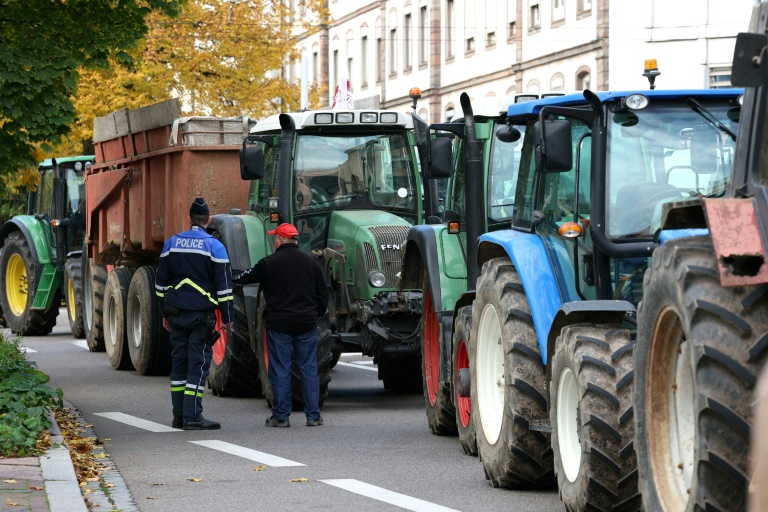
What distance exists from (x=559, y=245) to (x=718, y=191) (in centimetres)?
107

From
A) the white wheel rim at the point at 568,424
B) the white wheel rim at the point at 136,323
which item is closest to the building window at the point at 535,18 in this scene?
the white wheel rim at the point at 136,323

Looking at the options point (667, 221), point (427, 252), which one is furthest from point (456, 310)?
point (667, 221)

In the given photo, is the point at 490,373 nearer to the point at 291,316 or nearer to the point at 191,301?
the point at 291,316

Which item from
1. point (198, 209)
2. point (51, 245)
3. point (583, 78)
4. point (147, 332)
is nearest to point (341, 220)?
point (198, 209)

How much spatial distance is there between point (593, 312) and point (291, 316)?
5.37 m

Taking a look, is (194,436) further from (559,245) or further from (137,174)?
(137,174)

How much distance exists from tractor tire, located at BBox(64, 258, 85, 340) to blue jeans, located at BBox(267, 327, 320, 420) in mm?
10779

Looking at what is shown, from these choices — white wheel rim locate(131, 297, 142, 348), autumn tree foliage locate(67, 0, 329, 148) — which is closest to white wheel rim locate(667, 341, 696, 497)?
white wheel rim locate(131, 297, 142, 348)

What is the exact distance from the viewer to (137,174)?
18969 millimetres

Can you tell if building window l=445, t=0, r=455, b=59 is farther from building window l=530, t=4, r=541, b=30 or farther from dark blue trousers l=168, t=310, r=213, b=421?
dark blue trousers l=168, t=310, r=213, b=421

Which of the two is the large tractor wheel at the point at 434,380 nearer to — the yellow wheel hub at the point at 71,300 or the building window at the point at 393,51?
the yellow wheel hub at the point at 71,300

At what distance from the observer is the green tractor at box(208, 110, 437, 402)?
14.3m

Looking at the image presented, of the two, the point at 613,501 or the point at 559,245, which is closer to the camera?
the point at 613,501

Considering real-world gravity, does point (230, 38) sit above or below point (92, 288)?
above
